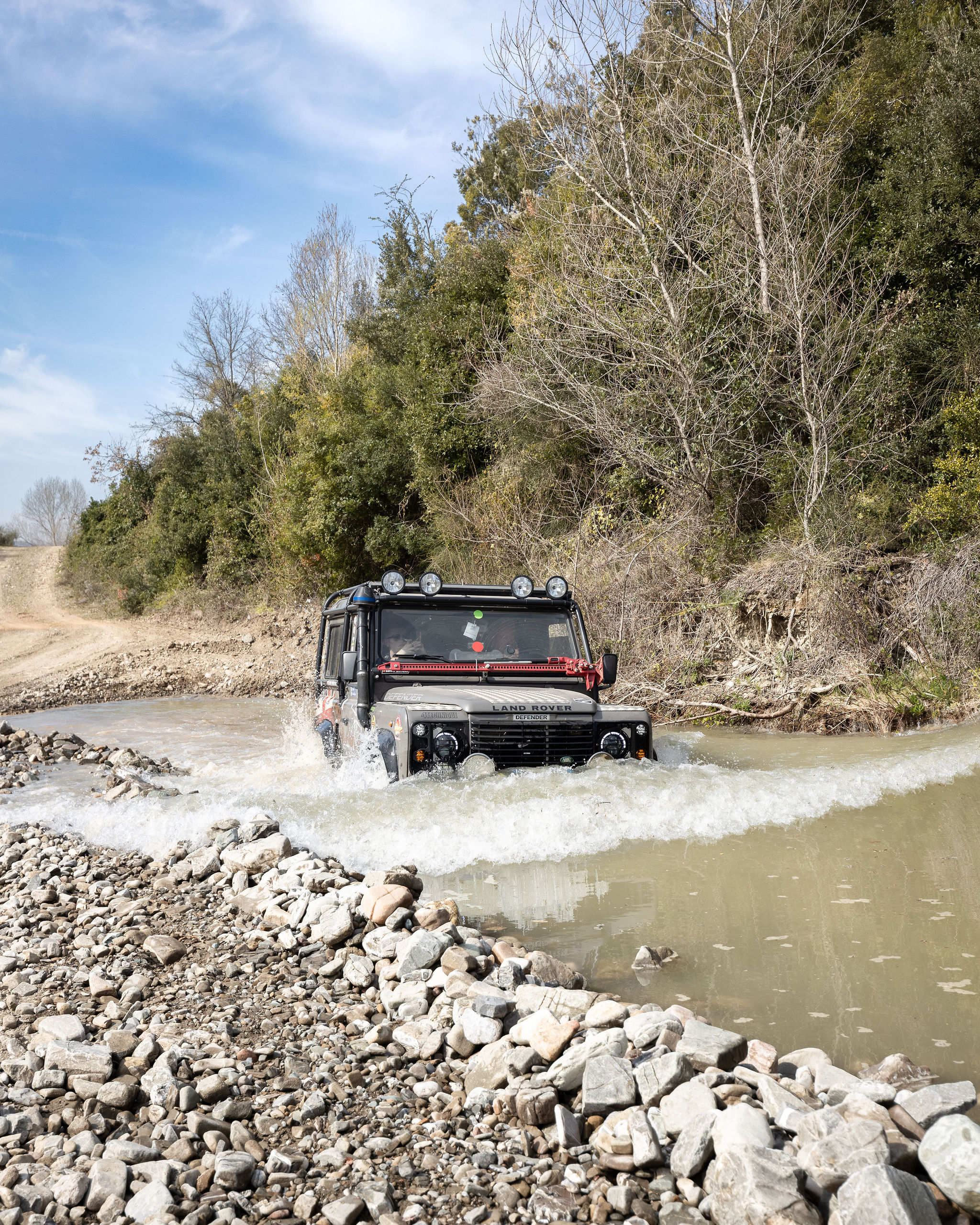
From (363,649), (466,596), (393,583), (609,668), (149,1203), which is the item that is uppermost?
(393,583)

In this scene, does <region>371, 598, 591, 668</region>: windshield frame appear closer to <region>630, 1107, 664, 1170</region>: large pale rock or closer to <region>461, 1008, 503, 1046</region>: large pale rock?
<region>461, 1008, 503, 1046</region>: large pale rock

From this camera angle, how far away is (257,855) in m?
5.17

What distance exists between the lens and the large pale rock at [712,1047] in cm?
279

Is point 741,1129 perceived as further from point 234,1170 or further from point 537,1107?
point 234,1170

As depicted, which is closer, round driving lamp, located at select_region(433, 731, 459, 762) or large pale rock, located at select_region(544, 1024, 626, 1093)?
large pale rock, located at select_region(544, 1024, 626, 1093)

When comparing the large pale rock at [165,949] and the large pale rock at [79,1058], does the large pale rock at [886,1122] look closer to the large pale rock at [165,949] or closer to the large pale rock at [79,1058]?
the large pale rock at [79,1058]

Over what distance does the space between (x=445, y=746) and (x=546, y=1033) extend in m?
3.16

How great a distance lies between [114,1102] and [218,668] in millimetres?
18625

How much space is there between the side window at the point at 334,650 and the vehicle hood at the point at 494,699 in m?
1.24

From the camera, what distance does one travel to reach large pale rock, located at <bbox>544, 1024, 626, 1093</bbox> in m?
2.77

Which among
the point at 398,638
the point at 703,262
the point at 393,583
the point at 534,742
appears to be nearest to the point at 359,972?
the point at 534,742

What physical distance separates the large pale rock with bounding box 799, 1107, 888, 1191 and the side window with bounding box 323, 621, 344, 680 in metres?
5.93

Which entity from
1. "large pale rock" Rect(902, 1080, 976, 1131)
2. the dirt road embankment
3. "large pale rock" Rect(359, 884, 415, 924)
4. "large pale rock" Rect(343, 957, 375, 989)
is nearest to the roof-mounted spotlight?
"large pale rock" Rect(359, 884, 415, 924)

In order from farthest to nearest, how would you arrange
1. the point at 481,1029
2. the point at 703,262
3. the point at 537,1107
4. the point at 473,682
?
1. the point at 703,262
2. the point at 473,682
3. the point at 481,1029
4. the point at 537,1107
